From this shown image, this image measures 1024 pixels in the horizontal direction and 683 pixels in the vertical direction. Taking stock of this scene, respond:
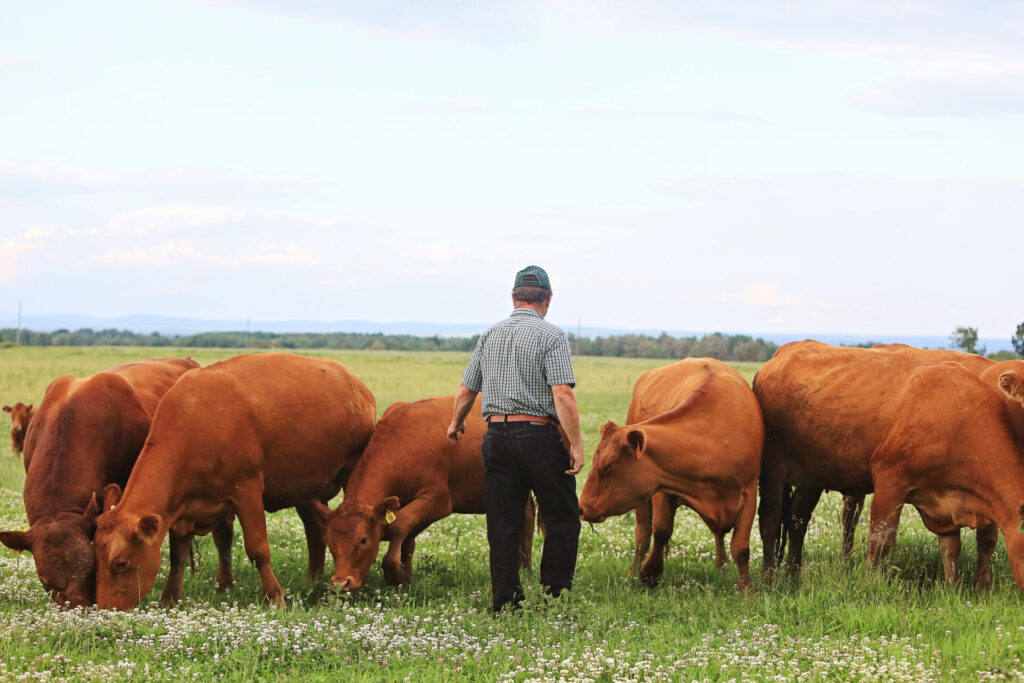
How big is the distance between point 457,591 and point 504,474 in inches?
70.5

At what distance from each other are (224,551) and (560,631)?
461 cm

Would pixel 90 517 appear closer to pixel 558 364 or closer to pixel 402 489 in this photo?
pixel 402 489

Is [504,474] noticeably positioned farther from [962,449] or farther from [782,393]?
[962,449]

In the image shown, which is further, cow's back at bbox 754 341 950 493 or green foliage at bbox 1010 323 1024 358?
green foliage at bbox 1010 323 1024 358

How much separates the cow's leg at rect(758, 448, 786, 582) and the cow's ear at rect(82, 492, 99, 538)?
21.4ft

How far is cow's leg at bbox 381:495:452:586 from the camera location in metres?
9.28

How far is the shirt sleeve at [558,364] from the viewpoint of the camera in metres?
8.27

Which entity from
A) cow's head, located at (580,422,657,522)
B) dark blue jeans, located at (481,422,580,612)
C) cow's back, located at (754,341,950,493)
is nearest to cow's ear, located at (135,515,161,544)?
dark blue jeans, located at (481,422,580,612)

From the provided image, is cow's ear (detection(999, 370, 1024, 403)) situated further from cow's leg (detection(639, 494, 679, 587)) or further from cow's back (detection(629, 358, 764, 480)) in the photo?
cow's leg (detection(639, 494, 679, 587))

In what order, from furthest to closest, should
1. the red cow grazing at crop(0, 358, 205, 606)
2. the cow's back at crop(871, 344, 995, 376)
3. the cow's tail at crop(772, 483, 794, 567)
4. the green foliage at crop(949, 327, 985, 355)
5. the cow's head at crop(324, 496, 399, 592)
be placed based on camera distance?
the green foliage at crop(949, 327, 985, 355)
the cow's tail at crop(772, 483, 794, 567)
the cow's back at crop(871, 344, 995, 376)
the cow's head at crop(324, 496, 399, 592)
the red cow grazing at crop(0, 358, 205, 606)

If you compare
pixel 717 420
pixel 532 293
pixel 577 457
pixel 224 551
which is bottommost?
pixel 224 551

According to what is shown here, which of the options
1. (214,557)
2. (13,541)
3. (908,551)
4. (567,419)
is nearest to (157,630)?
(13,541)

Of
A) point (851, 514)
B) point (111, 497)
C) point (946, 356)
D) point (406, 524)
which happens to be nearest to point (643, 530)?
point (406, 524)

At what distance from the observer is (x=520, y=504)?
28.1ft
